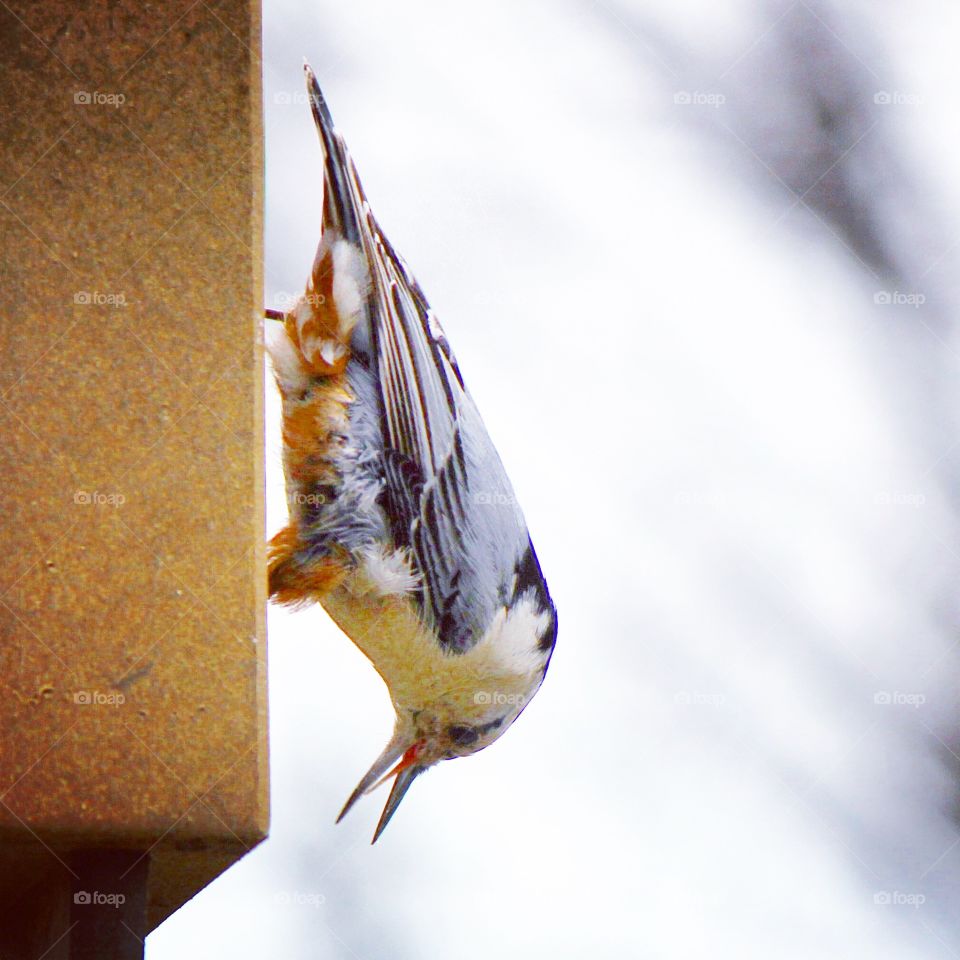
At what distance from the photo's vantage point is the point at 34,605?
1726 mm

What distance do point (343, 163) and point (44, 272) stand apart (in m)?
0.72

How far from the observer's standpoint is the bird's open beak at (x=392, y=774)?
3.02 meters

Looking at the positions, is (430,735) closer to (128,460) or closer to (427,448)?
(427,448)

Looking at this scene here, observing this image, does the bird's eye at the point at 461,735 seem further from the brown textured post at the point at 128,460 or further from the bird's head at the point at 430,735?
the brown textured post at the point at 128,460

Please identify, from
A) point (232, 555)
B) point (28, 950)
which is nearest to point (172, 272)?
point (232, 555)

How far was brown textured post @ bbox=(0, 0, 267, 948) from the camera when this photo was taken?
5.59ft

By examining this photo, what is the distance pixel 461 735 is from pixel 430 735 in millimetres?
75

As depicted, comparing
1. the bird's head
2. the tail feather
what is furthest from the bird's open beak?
the tail feather

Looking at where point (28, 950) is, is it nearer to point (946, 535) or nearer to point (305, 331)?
point (305, 331)

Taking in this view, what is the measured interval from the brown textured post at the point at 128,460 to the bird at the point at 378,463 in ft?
1.58

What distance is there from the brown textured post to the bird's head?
40.6 inches

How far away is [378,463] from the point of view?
256 cm

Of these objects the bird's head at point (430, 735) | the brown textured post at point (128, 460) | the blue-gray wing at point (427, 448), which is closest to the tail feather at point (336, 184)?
the blue-gray wing at point (427, 448)

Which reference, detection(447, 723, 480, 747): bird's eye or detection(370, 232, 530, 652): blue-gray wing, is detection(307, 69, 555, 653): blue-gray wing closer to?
detection(370, 232, 530, 652): blue-gray wing
